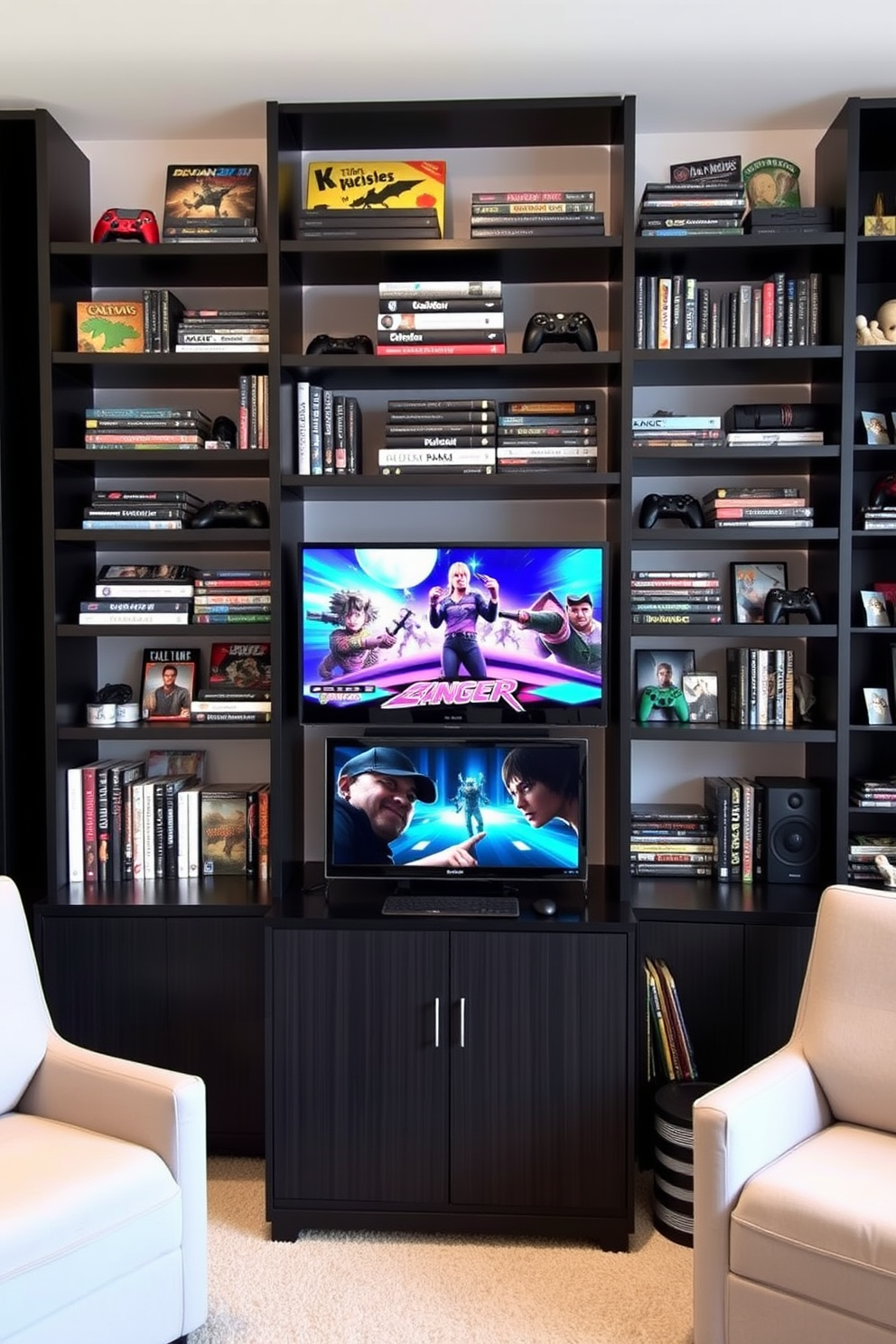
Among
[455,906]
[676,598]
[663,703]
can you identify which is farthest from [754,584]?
[455,906]

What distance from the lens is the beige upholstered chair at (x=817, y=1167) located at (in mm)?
1848

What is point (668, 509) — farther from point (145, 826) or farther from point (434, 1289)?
point (434, 1289)

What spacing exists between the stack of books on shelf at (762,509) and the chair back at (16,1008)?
1.94 meters

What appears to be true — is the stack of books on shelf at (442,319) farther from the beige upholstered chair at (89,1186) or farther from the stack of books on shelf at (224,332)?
the beige upholstered chair at (89,1186)

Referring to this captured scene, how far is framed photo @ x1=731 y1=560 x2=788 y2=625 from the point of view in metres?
2.96

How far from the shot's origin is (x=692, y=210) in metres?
2.69

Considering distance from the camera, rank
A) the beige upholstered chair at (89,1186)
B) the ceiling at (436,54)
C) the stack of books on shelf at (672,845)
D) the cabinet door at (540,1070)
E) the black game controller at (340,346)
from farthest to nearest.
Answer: the stack of books on shelf at (672,845) → the black game controller at (340,346) → the cabinet door at (540,1070) → the ceiling at (436,54) → the beige upholstered chair at (89,1186)

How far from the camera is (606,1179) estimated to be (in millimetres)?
2479

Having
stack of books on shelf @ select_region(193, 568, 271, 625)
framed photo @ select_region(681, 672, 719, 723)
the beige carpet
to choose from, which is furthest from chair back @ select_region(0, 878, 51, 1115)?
framed photo @ select_region(681, 672, 719, 723)

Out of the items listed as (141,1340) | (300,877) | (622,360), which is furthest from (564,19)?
(141,1340)

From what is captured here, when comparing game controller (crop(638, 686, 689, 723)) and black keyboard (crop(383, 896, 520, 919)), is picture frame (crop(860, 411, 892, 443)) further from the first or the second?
black keyboard (crop(383, 896, 520, 919))

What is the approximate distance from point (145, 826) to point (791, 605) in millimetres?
1811

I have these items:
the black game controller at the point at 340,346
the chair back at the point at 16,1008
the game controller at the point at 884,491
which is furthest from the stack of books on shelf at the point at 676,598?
the chair back at the point at 16,1008

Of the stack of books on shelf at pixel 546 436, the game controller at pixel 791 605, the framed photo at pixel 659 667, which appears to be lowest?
the framed photo at pixel 659 667
